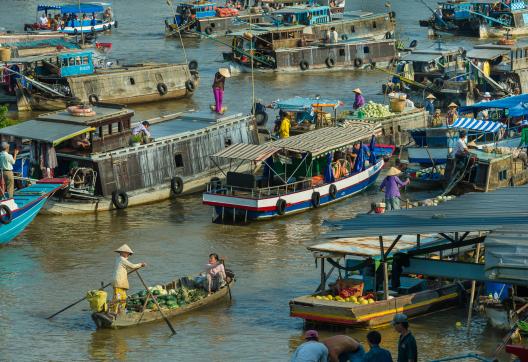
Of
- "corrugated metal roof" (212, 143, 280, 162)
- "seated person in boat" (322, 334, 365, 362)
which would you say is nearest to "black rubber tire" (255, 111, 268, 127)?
"corrugated metal roof" (212, 143, 280, 162)

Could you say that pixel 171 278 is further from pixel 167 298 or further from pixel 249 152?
pixel 249 152

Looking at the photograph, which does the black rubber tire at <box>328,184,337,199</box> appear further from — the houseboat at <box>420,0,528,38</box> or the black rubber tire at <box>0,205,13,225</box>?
the houseboat at <box>420,0,528,38</box>

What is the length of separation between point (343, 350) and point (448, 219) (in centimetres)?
388

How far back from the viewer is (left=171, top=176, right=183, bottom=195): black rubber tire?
1476 inches

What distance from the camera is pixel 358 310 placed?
24.4m

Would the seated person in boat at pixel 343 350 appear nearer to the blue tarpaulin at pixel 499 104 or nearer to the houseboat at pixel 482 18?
the blue tarpaulin at pixel 499 104

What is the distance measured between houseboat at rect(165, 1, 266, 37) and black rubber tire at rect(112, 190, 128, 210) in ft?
125

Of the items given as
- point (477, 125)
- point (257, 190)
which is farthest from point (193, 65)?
point (257, 190)

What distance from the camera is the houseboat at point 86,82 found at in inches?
2037

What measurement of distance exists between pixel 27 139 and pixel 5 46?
22.6 meters

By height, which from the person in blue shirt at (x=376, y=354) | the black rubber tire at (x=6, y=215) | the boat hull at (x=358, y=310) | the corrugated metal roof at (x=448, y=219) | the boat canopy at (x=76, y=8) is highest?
the boat canopy at (x=76, y=8)

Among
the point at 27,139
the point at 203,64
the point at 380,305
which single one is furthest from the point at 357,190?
the point at 203,64

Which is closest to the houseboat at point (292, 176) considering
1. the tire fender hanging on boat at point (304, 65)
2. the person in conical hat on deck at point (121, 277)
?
the person in conical hat on deck at point (121, 277)

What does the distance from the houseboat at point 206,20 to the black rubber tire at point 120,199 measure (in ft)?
125
